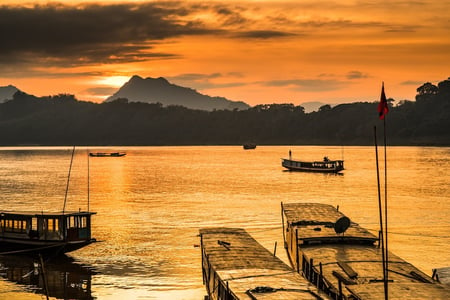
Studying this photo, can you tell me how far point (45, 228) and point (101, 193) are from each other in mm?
71014

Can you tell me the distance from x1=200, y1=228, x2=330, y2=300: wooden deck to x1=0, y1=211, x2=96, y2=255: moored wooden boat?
39.9ft

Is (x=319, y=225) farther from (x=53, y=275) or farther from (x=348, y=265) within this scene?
(x=53, y=275)

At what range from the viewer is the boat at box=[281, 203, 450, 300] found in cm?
3008

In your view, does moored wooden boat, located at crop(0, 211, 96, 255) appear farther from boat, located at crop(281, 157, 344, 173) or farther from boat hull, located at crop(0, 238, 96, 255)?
boat, located at crop(281, 157, 344, 173)

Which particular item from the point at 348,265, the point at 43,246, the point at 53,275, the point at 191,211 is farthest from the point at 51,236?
the point at 191,211

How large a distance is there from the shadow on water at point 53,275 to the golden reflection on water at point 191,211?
42.3 inches

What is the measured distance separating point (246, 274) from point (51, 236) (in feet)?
85.0

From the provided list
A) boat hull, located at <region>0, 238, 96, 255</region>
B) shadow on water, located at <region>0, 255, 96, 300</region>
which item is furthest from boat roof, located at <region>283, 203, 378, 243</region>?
boat hull, located at <region>0, 238, 96, 255</region>

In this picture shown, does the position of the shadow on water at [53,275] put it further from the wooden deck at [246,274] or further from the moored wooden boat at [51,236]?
the wooden deck at [246,274]

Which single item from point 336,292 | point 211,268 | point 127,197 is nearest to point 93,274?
point 211,268

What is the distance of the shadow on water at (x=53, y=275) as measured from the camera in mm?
48062

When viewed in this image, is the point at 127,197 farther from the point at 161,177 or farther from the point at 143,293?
the point at 143,293

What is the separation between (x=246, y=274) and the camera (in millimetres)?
35125

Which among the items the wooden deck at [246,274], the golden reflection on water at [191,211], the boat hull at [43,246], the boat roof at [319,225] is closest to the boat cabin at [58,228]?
the boat hull at [43,246]
